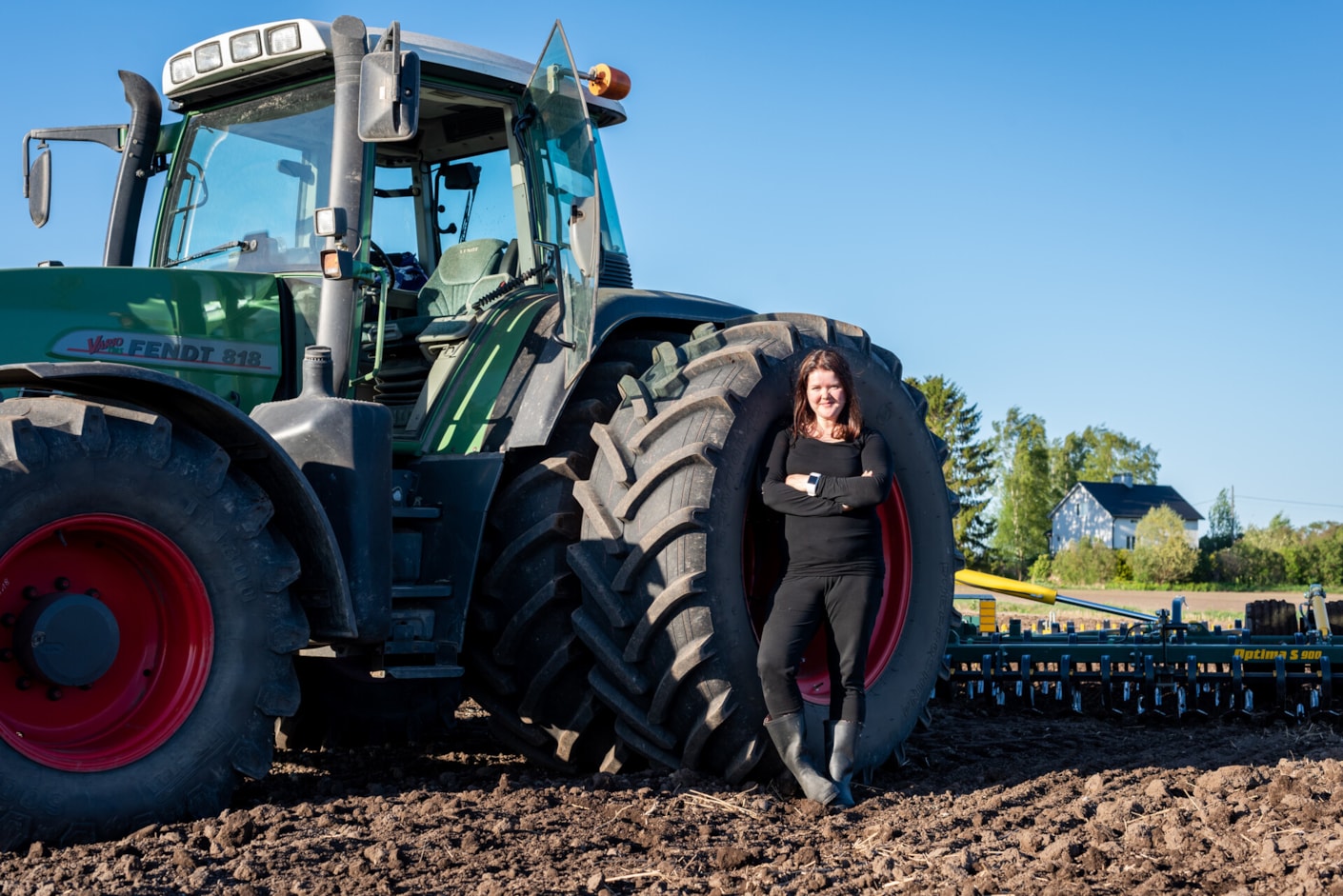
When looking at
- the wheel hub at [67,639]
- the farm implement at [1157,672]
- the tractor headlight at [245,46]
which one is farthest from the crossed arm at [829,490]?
the farm implement at [1157,672]

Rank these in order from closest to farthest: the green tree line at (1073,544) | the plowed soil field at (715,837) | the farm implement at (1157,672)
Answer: the plowed soil field at (715,837) < the farm implement at (1157,672) < the green tree line at (1073,544)

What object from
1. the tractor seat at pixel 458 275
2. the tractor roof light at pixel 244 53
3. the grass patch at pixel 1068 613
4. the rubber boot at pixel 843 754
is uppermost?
the tractor roof light at pixel 244 53

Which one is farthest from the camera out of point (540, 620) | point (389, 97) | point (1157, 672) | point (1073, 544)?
point (1073, 544)

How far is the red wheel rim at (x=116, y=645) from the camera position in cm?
380

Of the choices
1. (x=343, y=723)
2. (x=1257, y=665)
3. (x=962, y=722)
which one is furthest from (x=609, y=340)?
(x=1257, y=665)

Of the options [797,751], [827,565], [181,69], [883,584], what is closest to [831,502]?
[827,565]

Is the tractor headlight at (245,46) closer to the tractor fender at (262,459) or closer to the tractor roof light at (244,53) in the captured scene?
the tractor roof light at (244,53)

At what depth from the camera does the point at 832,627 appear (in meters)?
4.77

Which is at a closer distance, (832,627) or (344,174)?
(832,627)

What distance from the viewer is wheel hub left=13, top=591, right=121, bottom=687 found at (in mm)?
3762

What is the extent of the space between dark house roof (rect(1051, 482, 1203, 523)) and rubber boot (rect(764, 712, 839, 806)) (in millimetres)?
68530

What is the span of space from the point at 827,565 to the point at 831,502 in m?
0.22

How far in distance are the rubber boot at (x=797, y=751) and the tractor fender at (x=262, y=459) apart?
146cm

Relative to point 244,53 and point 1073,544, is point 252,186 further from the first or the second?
point 1073,544
